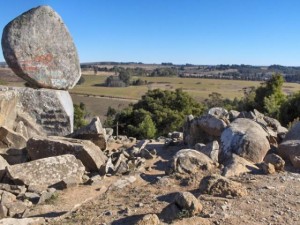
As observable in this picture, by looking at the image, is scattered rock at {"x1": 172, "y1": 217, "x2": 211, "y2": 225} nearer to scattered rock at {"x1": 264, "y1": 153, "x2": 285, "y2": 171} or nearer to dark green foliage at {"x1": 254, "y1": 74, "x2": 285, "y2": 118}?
scattered rock at {"x1": 264, "y1": 153, "x2": 285, "y2": 171}

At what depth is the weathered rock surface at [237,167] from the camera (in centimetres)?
819

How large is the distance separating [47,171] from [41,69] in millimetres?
4617

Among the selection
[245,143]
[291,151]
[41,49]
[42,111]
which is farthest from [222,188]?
[41,49]

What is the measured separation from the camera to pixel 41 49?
1223cm

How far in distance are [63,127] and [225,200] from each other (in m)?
7.09

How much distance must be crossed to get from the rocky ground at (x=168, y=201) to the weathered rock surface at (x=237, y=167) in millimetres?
228

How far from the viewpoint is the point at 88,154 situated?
9.53m

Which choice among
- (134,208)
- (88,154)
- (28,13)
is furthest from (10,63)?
(134,208)

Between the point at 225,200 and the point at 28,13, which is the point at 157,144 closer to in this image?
the point at 28,13

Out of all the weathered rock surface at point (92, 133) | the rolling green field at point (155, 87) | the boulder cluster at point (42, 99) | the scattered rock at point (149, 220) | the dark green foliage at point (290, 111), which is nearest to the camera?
the scattered rock at point (149, 220)

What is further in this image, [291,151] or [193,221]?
[291,151]

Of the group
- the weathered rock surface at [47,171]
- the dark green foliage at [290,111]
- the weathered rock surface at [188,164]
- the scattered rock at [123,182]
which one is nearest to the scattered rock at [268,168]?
the weathered rock surface at [188,164]

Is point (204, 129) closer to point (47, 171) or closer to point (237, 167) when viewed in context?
point (237, 167)

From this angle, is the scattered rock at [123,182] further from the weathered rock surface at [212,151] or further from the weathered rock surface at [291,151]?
the weathered rock surface at [291,151]
